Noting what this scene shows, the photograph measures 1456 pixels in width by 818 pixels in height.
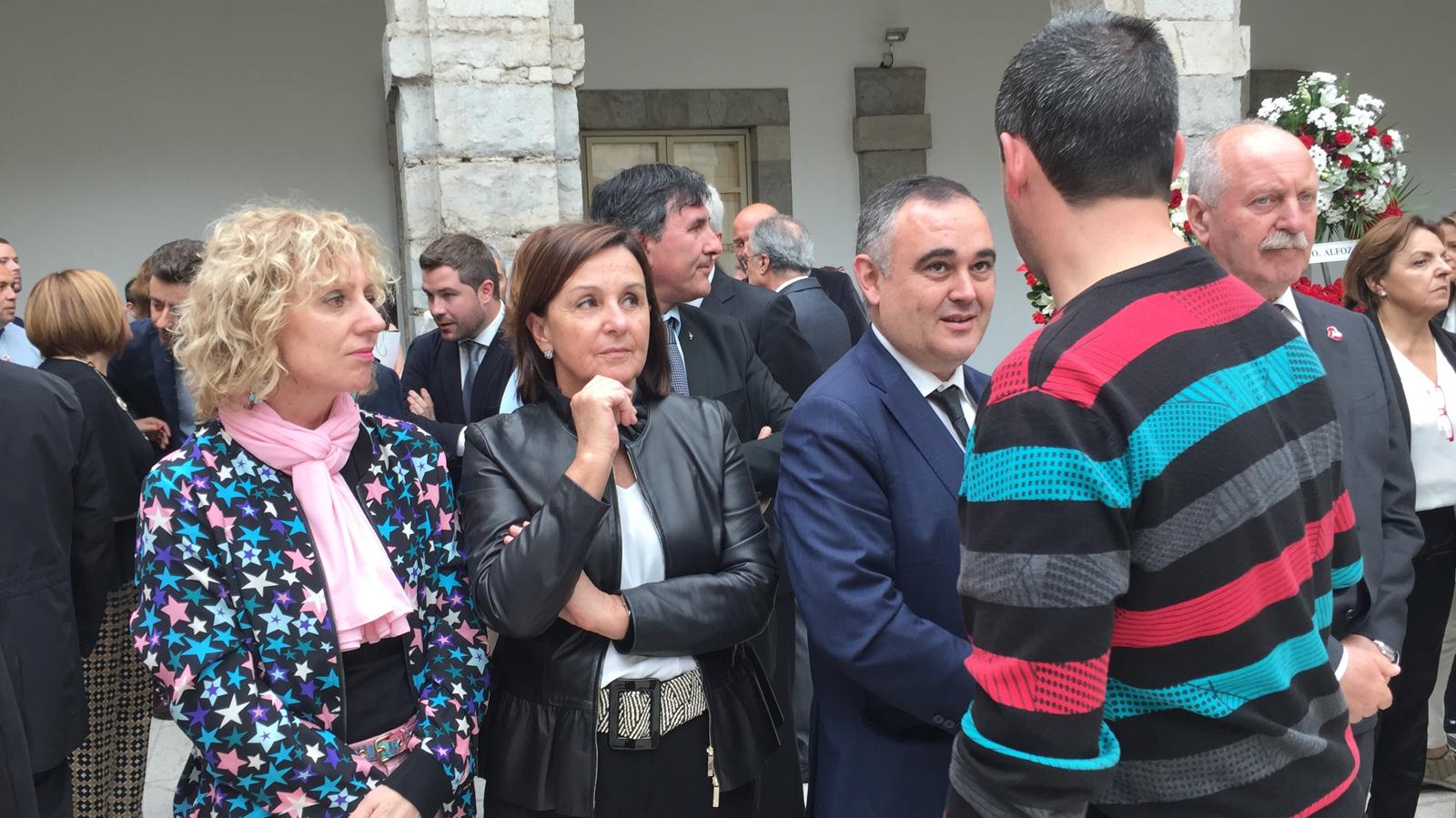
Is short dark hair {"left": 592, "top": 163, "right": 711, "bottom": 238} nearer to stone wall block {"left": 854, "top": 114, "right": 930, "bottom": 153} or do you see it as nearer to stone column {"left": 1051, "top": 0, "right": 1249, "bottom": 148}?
stone column {"left": 1051, "top": 0, "right": 1249, "bottom": 148}

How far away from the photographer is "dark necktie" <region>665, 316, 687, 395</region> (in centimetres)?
330

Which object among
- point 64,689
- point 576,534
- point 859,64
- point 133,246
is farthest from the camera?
point 859,64

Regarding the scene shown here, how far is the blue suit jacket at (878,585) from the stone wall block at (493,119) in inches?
155

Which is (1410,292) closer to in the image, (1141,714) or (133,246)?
(1141,714)

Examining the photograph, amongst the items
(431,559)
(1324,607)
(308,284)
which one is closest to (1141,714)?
(1324,607)

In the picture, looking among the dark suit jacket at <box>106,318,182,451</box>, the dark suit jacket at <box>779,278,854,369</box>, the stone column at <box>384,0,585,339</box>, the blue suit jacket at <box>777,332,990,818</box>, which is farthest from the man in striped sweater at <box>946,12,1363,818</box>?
the stone column at <box>384,0,585,339</box>

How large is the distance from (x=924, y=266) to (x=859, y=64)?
772cm

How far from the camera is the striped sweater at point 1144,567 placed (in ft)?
4.05

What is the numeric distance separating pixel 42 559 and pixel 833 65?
7.84m

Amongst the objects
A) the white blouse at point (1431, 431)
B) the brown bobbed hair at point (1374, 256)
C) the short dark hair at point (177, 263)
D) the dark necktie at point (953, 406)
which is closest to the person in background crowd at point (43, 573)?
the short dark hair at point (177, 263)

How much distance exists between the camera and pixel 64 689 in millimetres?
2619

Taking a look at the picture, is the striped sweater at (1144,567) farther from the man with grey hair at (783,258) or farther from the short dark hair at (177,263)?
the short dark hair at (177,263)

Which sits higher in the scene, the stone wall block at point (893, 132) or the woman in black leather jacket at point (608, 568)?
the stone wall block at point (893, 132)

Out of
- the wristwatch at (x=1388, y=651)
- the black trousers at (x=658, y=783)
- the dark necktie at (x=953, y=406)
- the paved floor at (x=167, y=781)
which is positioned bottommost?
the paved floor at (x=167, y=781)
